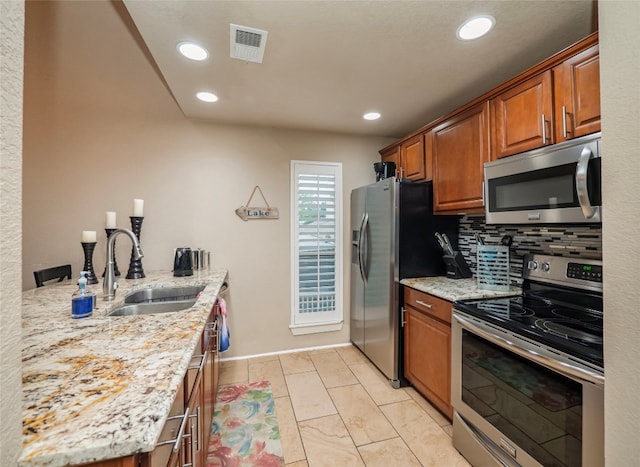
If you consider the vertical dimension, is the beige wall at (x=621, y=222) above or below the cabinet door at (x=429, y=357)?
Result: above

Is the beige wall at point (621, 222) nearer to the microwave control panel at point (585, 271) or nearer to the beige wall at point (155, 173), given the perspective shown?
the microwave control panel at point (585, 271)

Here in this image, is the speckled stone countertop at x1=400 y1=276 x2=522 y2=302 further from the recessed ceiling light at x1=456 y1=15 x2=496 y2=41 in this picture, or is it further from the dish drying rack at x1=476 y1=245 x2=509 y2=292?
the recessed ceiling light at x1=456 y1=15 x2=496 y2=41

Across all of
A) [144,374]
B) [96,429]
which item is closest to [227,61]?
[144,374]

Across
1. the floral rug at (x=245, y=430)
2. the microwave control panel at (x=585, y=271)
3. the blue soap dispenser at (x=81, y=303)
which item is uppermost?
the microwave control panel at (x=585, y=271)

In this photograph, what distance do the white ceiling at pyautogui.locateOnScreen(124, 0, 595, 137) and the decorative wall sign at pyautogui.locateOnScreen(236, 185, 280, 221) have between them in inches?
34.5

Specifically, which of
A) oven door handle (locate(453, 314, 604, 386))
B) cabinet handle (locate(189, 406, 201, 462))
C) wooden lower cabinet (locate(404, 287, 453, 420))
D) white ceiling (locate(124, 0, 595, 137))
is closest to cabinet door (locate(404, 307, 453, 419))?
wooden lower cabinet (locate(404, 287, 453, 420))

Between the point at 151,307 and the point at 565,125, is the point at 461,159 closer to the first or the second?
the point at 565,125

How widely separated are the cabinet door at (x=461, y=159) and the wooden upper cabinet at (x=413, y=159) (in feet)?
0.45

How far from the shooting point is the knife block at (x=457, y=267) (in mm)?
2369

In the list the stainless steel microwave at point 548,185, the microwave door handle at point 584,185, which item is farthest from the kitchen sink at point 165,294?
the microwave door handle at point 584,185

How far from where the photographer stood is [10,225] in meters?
0.50

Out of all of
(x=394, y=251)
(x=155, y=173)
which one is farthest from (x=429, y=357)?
(x=155, y=173)

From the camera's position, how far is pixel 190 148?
9.36 feet

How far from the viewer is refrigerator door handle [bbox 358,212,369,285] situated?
2.80 m
